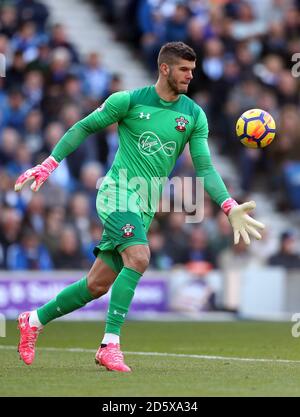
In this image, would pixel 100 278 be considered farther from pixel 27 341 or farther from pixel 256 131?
pixel 256 131

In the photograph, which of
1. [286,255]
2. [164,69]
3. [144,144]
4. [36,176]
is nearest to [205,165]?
[144,144]

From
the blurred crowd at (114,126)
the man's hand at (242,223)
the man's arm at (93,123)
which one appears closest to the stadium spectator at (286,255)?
the blurred crowd at (114,126)

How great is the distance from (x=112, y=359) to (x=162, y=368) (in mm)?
520

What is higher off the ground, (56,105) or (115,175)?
(56,105)

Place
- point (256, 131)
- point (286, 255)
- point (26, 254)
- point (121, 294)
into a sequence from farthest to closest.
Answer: point (286, 255), point (26, 254), point (256, 131), point (121, 294)

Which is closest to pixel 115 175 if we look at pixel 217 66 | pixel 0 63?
pixel 0 63

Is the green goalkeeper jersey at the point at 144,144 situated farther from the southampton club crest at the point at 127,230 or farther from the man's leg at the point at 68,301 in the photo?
the man's leg at the point at 68,301

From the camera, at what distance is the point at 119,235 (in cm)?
934

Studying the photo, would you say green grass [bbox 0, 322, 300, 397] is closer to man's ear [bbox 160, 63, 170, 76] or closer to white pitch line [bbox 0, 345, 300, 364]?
white pitch line [bbox 0, 345, 300, 364]

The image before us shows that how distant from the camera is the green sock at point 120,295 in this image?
30.4 feet
